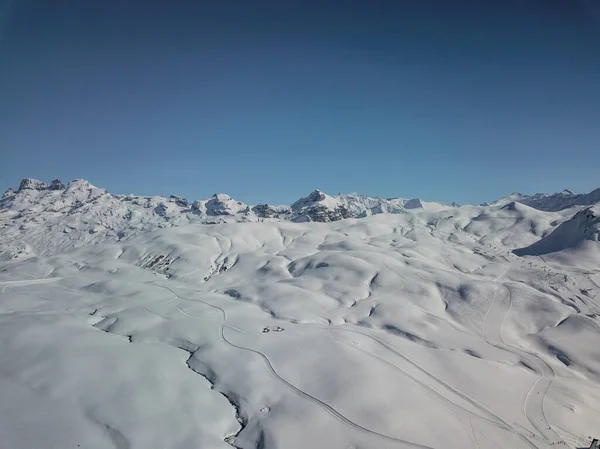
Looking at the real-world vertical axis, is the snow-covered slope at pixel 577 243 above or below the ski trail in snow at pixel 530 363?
above

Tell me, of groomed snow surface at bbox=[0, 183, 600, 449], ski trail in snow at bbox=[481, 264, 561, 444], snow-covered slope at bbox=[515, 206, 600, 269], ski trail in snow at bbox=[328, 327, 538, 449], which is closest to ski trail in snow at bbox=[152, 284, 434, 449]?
groomed snow surface at bbox=[0, 183, 600, 449]

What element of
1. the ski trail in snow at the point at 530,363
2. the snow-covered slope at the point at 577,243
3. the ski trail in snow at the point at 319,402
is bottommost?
the ski trail in snow at the point at 530,363

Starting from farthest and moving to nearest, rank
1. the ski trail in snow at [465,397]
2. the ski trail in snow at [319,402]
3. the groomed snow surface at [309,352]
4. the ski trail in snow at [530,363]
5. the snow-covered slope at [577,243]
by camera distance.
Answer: the snow-covered slope at [577,243] < the ski trail in snow at [530,363] < the ski trail in snow at [465,397] < the groomed snow surface at [309,352] < the ski trail in snow at [319,402]

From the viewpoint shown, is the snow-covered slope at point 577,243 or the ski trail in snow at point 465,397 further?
the snow-covered slope at point 577,243

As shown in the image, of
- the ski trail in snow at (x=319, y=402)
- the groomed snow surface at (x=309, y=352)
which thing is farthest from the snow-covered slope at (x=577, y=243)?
the ski trail in snow at (x=319, y=402)

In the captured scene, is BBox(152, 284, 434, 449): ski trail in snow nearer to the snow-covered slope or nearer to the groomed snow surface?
the groomed snow surface

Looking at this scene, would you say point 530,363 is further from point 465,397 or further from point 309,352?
point 309,352

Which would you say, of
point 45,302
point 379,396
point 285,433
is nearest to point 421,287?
point 379,396

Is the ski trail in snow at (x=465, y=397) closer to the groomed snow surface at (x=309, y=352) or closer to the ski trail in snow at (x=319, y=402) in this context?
the groomed snow surface at (x=309, y=352)

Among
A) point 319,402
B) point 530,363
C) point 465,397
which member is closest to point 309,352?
point 319,402
